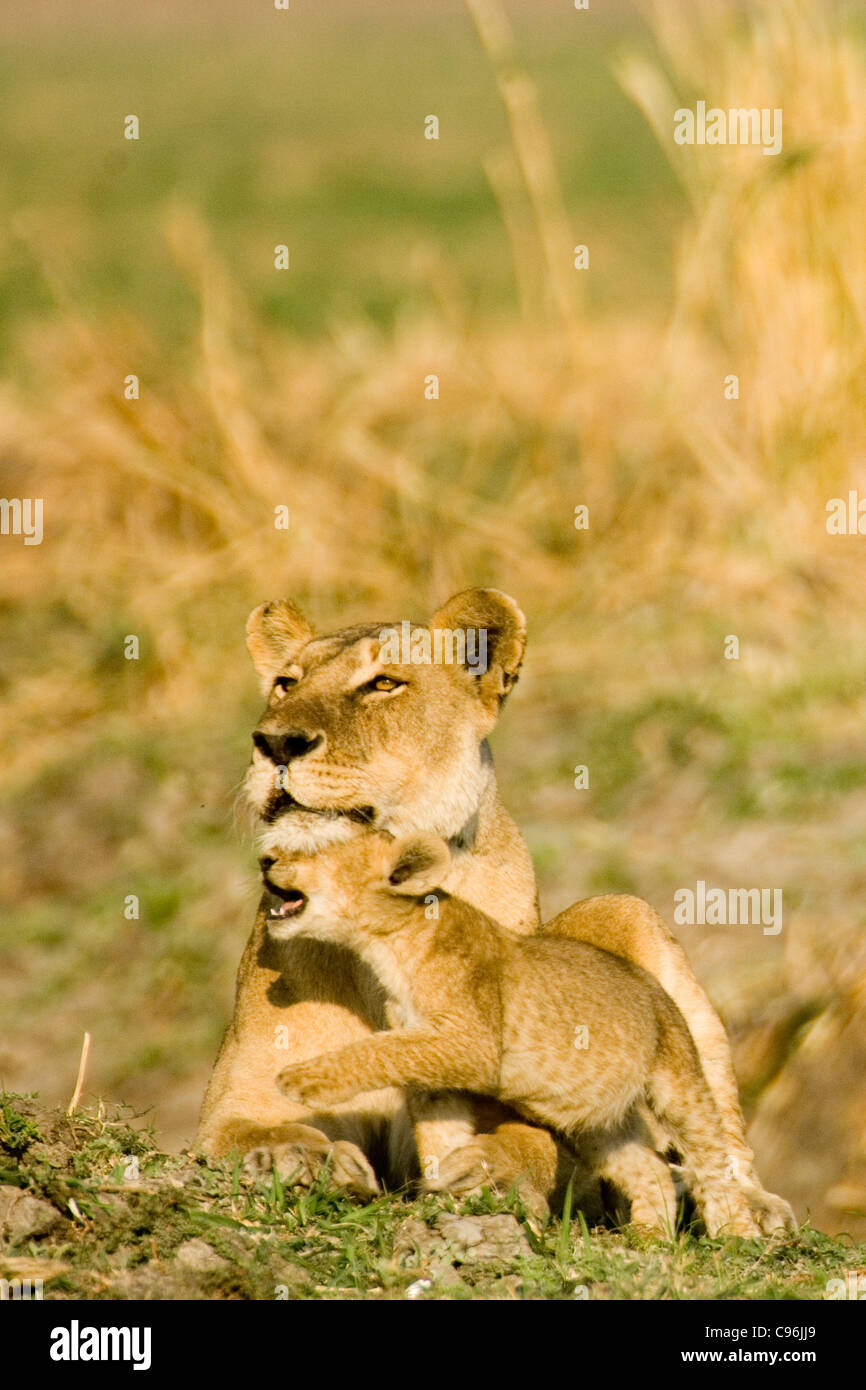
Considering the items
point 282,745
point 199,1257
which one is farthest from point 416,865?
point 199,1257

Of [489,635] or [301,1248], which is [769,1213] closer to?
[301,1248]

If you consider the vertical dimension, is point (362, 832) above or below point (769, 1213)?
above

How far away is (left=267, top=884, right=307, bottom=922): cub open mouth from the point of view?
703cm

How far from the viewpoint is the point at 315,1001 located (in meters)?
7.80

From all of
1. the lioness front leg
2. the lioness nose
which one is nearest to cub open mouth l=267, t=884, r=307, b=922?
the lioness nose

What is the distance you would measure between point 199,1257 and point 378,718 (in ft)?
6.45

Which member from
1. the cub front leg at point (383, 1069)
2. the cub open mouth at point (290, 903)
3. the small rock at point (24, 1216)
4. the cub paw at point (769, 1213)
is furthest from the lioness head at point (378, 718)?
the cub paw at point (769, 1213)

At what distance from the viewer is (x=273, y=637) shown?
8258 mm

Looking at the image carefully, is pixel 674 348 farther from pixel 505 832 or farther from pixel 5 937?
pixel 505 832

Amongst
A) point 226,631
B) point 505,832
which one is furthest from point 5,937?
point 505,832

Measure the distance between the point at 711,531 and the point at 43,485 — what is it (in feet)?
18.8

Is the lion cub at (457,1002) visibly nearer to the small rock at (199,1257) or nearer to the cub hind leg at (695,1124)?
the cub hind leg at (695,1124)

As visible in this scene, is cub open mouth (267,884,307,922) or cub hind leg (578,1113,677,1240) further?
cub hind leg (578,1113,677,1240)

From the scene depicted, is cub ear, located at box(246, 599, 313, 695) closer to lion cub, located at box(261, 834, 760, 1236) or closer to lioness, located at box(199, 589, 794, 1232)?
lioness, located at box(199, 589, 794, 1232)
